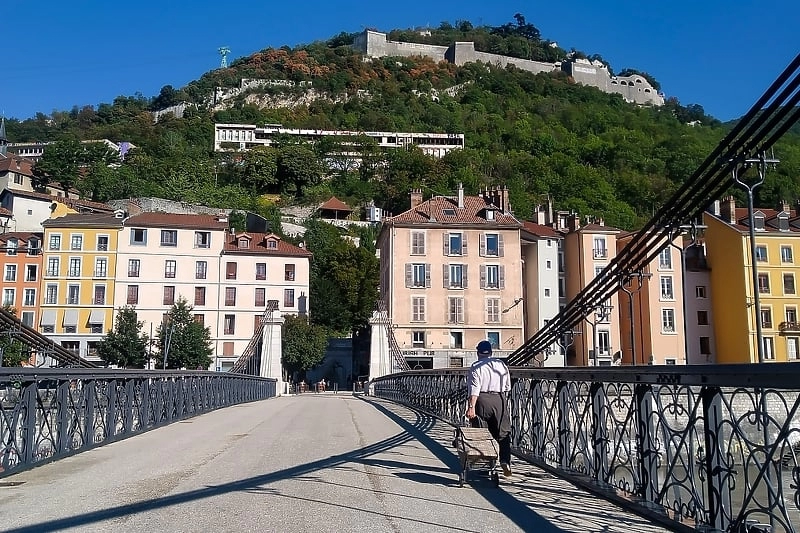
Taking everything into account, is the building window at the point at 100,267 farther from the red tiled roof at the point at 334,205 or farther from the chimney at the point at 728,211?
the chimney at the point at 728,211

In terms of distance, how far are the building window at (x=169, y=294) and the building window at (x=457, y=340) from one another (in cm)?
2227

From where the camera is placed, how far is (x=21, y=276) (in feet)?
193

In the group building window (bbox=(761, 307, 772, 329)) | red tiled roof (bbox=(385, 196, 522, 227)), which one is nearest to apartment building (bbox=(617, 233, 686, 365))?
building window (bbox=(761, 307, 772, 329))

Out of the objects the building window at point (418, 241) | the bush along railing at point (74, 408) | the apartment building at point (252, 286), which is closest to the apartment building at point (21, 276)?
the apartment building at point (252, 286)

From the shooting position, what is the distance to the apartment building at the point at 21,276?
58406 millimetres

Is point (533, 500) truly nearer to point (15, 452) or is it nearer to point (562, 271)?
point (15, 452)

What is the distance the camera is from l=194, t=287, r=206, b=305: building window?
194ft

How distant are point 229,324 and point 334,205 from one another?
37.6 meters

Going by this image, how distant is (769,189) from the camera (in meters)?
82.5

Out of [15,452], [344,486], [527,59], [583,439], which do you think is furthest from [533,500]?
[527,59]

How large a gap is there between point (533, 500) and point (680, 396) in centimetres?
192

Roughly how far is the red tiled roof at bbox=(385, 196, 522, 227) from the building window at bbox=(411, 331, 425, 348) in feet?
27.1

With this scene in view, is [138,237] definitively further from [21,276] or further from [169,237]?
[21,276]

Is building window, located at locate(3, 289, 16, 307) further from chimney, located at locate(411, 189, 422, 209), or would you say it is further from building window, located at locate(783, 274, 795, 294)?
building window, located at locate(783, 274, 795, 294)
